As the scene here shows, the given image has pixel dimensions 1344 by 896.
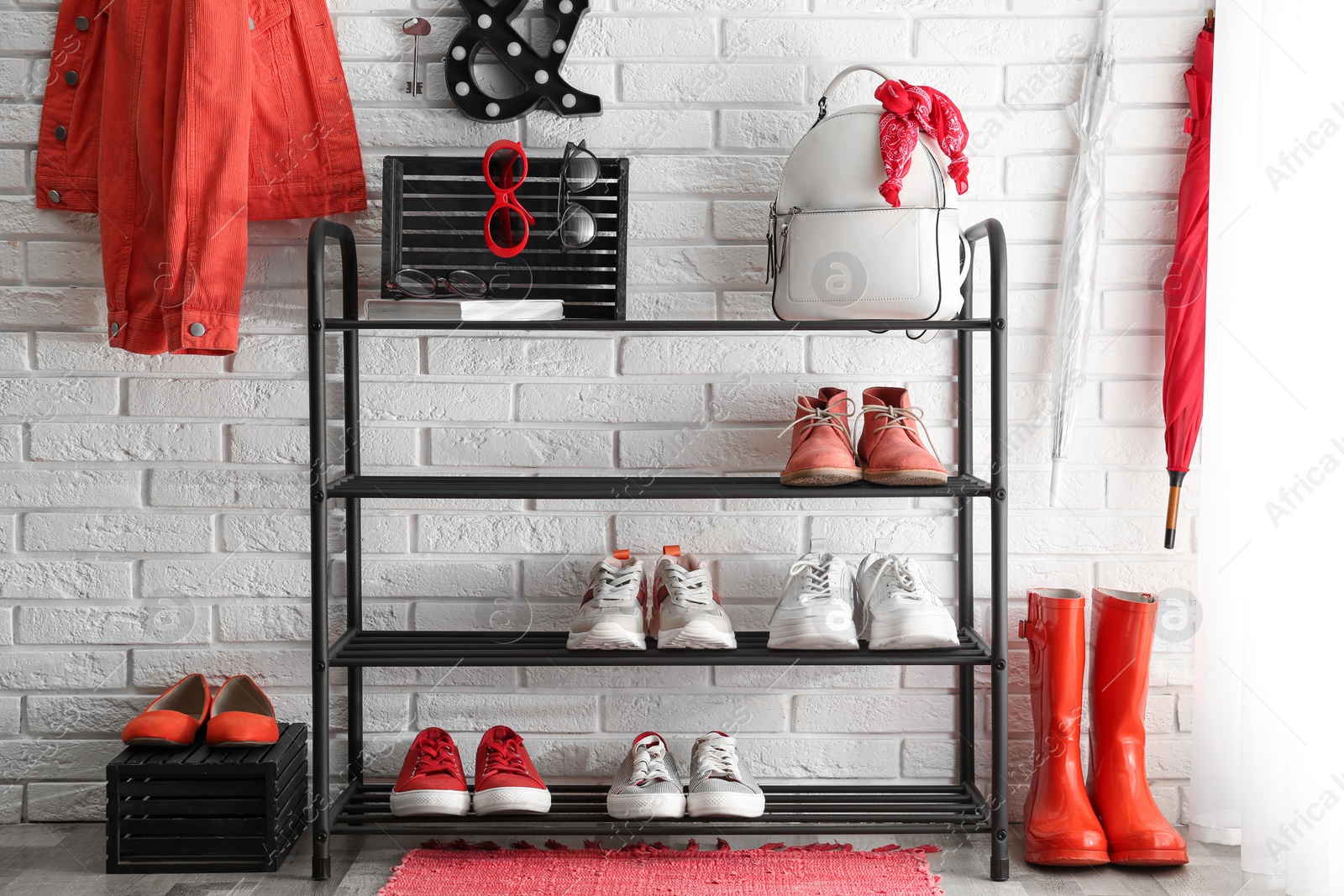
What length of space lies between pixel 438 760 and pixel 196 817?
0.39 meters

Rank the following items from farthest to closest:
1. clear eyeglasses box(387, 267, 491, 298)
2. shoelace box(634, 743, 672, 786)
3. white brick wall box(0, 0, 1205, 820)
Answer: white brick wall box(0, 0, 1205, 820)
clear eyeglasses box(387, 267, 491, 298)
shoelace box(634, 743, 672, 786)

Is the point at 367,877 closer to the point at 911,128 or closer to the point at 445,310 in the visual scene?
the point at 445,310

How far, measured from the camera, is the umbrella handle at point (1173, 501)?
66.2 inches

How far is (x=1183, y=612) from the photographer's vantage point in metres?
1.75

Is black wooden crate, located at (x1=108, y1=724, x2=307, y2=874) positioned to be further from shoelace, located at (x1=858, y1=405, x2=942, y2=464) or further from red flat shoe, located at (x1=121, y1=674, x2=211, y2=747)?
shoelace, located at (x1=858, y1=405, x2=942, y2=464)

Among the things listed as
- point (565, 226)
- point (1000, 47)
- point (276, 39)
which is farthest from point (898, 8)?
point (276, 39)

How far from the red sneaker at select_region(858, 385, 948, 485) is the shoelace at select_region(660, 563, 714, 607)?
1.05 ft

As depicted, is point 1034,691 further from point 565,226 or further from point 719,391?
point 565,226

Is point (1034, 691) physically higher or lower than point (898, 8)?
lower

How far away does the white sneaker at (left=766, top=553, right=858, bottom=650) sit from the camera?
1478 mm

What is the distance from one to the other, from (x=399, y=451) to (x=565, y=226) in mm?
515

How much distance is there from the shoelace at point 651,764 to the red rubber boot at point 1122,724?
0.74 m

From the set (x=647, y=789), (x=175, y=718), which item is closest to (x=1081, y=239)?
(x=647, y=789)

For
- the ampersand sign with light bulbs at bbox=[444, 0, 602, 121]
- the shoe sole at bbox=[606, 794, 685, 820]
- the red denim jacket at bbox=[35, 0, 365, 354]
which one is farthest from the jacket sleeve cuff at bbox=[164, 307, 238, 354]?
the shoe sole at bbox=[606, 794, 685, 820]
